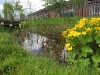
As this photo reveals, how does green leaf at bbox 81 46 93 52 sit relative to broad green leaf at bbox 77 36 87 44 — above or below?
below

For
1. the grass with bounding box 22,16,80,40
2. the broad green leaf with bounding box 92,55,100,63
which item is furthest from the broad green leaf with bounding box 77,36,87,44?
the grass with bounding box 22,16,80,40

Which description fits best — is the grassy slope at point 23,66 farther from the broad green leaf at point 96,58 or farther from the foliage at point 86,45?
the broad green leaf at point 96,58

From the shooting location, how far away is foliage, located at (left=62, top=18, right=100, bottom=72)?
5070mm

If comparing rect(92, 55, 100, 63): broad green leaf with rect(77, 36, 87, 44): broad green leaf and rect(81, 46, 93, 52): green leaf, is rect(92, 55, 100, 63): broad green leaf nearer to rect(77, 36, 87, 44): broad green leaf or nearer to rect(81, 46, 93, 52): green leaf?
rect(81, 46, 93, 52): green leaf

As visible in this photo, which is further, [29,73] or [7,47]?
[7,47]

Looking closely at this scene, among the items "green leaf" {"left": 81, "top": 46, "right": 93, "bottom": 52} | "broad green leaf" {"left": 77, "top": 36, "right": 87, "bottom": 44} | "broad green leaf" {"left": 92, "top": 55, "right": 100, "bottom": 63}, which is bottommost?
"broad green leaf" {"left": 92, "top": 55, "right": 100, "bottom": 63}

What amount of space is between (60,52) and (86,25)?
3.56m

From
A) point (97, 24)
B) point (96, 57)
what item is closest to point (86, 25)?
point (97, 24)

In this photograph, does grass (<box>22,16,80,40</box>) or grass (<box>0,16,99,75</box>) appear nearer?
grass (<box>0,16,99,75</box>)

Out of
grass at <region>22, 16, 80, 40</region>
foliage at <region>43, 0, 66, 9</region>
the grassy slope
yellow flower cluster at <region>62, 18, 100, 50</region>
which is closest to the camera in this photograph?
yellow flower cluster at <region>62, 18, 100, 50</region>

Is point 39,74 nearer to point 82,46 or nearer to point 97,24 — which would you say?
point 82,46

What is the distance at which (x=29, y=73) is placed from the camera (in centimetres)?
541

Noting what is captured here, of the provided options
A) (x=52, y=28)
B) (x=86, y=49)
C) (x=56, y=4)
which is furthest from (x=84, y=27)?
(x=56, y=4)

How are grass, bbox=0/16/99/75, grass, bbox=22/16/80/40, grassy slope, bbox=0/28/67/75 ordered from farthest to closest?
1. grass, bbox=22/16/80/40
2. grassy slope, bbox=0/28/67/75
3. grass, bbox=0/16/99/75
